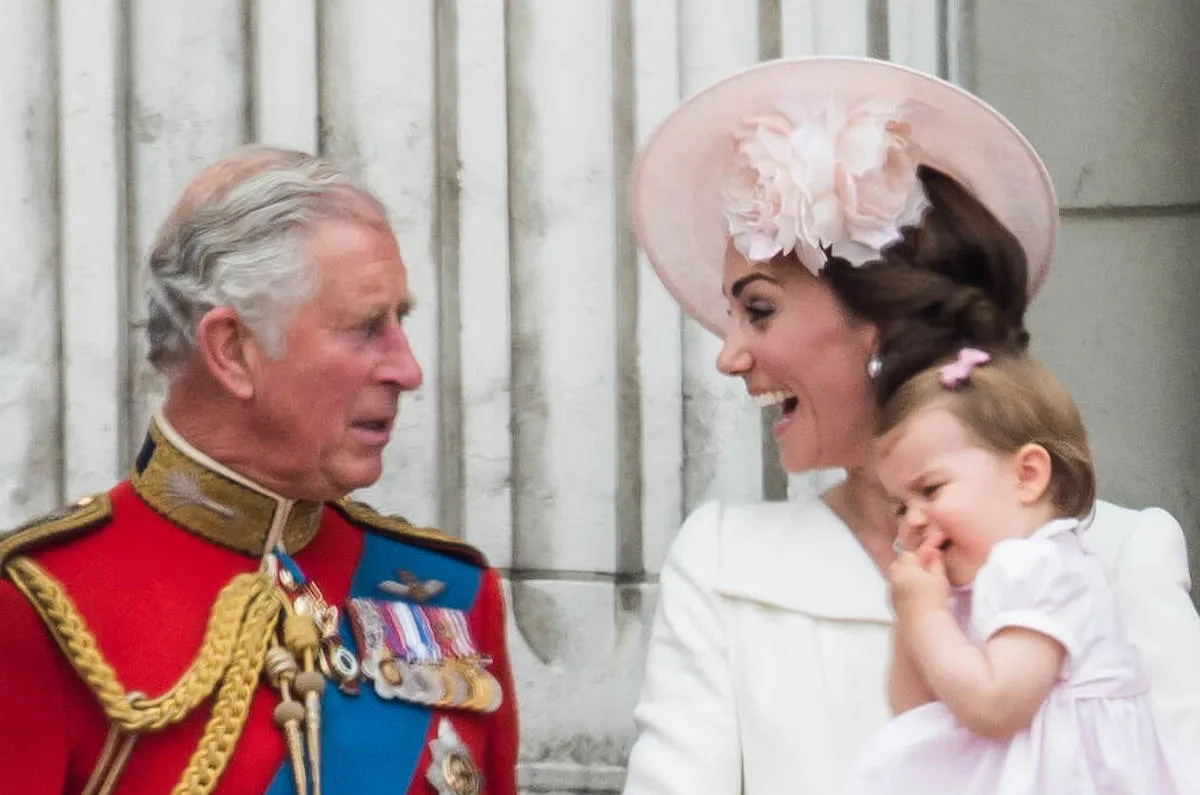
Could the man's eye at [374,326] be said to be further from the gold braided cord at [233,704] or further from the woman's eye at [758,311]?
the woman's eye at [758,311]

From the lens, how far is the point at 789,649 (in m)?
2.55

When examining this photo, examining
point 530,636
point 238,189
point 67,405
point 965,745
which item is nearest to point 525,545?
point 530,636

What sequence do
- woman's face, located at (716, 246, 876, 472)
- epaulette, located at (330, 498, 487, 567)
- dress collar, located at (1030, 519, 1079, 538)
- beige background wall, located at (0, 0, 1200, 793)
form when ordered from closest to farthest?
dress collar, located at (1030, 519, 1079, 538)
woman's face, located at (716, 246, 876, 472)
epaulette, located at (330, 498, 487, 567)
beige background wall, located at (0, 0, 1200, 793)

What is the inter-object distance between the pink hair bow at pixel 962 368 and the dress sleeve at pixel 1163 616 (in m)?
0.30

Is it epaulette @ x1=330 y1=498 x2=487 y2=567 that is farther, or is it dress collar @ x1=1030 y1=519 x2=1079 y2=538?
epaulette @ x1=330 y1=498 x2=487 y2=567

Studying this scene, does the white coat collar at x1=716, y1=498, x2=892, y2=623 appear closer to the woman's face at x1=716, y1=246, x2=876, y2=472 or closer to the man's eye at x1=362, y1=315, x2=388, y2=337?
the woman's face at x1=716, y1=246, x2=876, y2=472

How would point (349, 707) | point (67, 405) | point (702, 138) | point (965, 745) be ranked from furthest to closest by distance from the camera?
point (67, 405)
point (702, 138)
point (349, 707)
point (965, 745)

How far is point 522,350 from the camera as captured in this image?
335 centimetres

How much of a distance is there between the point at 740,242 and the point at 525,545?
2.79 feet

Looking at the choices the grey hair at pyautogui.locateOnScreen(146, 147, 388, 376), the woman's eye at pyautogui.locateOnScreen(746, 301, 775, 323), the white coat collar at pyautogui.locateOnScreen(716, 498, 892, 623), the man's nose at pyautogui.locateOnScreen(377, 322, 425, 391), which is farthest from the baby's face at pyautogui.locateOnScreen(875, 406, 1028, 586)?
the grey hair at pyautogui.locateOnScreen(146, 147, 388, 376)

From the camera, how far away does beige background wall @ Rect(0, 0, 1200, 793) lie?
329 cm

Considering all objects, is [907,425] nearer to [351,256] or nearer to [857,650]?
[857,650]

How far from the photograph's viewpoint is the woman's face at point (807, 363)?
2613 millimetres

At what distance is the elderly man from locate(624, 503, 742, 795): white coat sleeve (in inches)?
8.8
